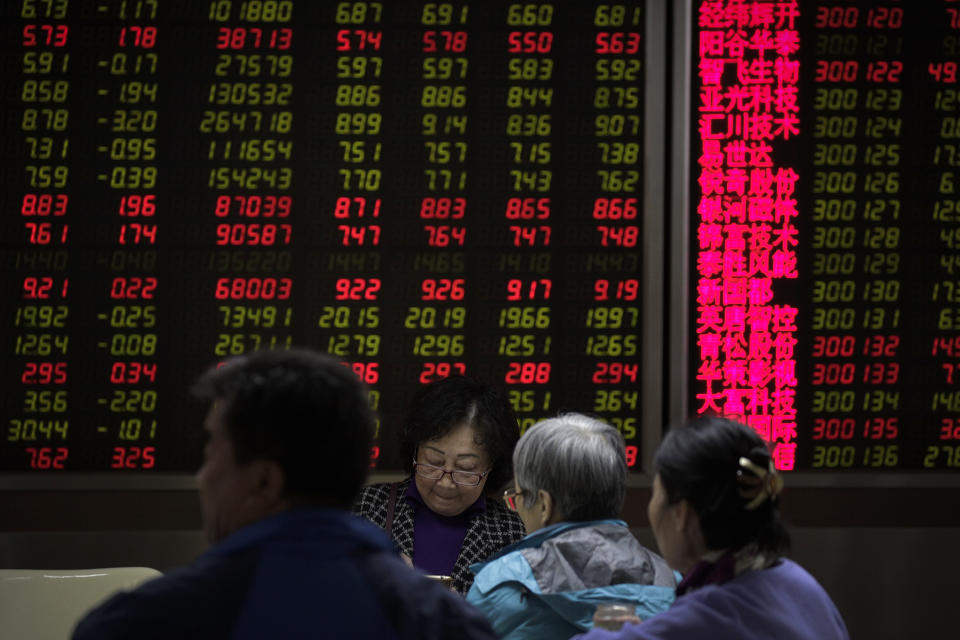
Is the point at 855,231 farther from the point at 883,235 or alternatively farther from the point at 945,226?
the point at 945,226

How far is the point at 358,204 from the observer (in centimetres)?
367

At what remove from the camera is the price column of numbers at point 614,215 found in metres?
3.72

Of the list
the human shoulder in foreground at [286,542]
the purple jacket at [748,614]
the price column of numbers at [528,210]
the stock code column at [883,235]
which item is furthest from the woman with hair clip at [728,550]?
the stock code column at [883,235]

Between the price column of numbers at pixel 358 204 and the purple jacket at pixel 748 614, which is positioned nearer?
the purple jacket at pixel 748 614

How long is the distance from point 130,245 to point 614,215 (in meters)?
1.74

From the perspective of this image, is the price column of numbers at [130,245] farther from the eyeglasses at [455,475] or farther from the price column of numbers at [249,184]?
the eyeglasses at [455,475]

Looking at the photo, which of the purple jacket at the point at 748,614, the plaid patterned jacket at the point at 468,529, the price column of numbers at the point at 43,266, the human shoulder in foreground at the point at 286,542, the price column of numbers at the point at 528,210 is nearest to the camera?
the human shoulder in foreground at the point at 286,542

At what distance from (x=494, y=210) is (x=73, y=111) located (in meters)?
1.53

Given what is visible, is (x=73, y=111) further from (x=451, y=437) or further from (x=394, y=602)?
(x=394, y=602)

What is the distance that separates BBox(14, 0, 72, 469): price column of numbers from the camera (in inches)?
141

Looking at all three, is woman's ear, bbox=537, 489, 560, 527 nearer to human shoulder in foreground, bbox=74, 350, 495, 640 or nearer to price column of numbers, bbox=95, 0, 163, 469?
human shoulder in foreground, bbox=74, 350, 495, 640

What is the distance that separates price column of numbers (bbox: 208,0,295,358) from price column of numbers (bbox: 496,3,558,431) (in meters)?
0.79

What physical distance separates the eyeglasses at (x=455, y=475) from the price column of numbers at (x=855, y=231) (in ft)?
4.96

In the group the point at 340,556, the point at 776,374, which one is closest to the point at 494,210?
the point at 776,374
